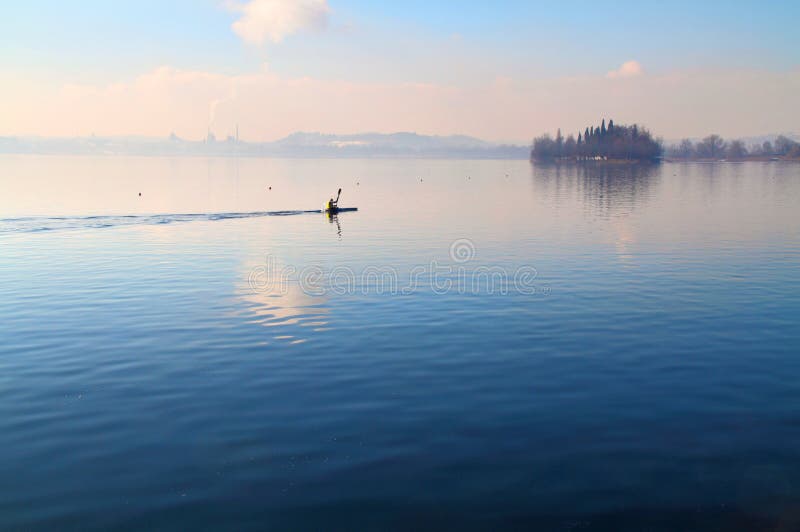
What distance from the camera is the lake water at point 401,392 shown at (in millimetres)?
13930

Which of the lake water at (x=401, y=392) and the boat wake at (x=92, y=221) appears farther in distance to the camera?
the boat wake at (x=92, y=221)

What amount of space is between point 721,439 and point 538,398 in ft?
16.7

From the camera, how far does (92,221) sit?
233 ft

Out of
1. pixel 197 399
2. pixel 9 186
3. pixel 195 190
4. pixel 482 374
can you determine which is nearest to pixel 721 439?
pixel 482 374

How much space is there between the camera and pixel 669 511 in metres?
13.5

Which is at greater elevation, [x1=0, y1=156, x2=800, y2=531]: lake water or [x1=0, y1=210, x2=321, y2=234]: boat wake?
[x1=0, y1=210, x2=321, y2=234]: boat wake

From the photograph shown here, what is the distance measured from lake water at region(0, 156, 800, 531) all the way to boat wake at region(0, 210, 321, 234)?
67.9 feet

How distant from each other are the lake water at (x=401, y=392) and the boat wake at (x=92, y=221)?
67.9 ft

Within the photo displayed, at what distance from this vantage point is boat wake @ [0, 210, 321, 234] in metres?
65.5

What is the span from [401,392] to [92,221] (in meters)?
61.7

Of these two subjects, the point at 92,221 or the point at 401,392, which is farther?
the point at 92,221

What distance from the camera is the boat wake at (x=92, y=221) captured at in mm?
65500

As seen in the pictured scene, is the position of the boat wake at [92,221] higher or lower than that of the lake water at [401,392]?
higher

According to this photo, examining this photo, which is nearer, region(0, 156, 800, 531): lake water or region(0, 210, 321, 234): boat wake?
region(0, 156, 800, 531): lake water
